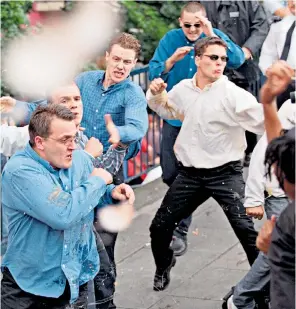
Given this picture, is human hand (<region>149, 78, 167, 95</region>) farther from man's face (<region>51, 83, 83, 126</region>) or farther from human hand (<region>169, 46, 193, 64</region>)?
man's face (<region>51, 83, 83, 126</region>)

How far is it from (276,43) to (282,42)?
0.11 m

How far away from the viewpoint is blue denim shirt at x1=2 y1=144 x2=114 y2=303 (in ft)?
17.0

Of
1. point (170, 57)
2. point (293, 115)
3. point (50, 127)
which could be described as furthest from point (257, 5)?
point (50, 127)

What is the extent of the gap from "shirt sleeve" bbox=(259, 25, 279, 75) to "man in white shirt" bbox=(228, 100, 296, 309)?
3133 millimetres

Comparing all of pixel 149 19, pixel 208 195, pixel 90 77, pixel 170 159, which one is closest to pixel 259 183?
pixel 208 195

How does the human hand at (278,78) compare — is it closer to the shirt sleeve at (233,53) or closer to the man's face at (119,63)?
the man's face at (119,63)

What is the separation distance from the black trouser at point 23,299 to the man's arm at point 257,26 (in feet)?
15.5

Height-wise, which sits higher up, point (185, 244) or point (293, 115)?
point (293, 115)

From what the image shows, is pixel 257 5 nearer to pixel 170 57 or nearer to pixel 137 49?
pixel 170 57

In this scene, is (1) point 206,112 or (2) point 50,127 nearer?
(2) point 50,127

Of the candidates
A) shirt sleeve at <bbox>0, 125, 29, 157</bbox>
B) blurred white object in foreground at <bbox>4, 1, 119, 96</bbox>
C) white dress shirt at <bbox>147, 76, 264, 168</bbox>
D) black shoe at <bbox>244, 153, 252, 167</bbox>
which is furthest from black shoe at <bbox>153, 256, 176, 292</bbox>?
black shoe at <bbox>244, 153, 252, 167</bbox>

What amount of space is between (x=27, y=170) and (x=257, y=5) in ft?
16.5

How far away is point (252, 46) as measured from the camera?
9.55 meters

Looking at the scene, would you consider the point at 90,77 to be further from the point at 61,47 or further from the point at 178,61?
the point at 61,47
